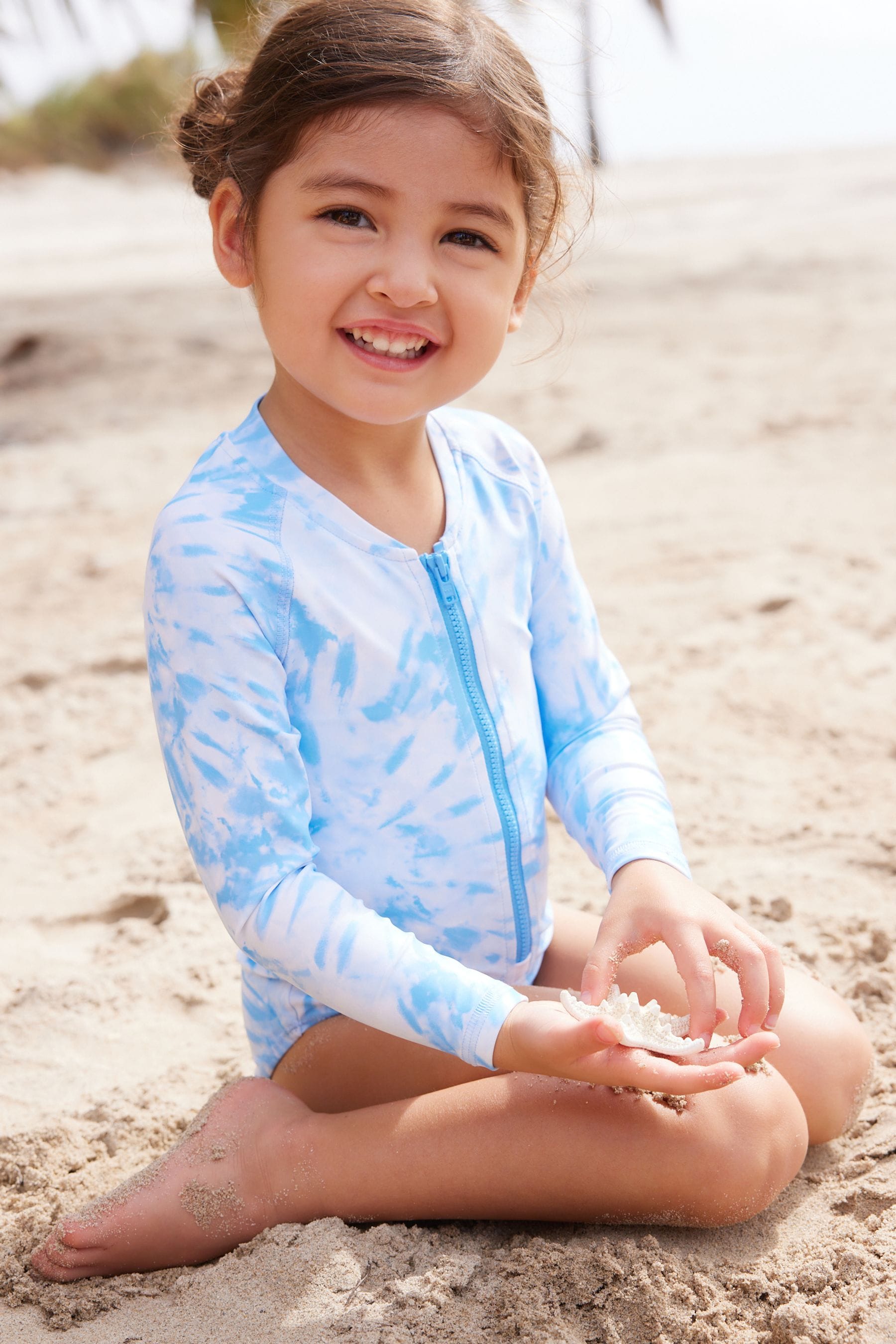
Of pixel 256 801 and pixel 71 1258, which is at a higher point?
pixel 256 801

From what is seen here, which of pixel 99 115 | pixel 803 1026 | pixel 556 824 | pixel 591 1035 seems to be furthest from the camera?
pixel 99 115

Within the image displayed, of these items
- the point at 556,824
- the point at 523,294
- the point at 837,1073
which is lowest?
the point at 556,824

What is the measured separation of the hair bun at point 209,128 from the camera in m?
1.61

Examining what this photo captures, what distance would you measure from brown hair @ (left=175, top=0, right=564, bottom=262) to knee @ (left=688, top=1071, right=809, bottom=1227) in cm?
113

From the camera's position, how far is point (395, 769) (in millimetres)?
1589

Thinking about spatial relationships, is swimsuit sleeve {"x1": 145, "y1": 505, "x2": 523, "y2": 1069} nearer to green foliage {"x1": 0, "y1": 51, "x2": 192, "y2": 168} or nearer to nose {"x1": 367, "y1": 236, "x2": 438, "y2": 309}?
nose {"x1": 367, "y1": 236, "x2": 438, "y2": 309}

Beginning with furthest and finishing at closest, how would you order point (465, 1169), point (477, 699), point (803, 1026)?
point (803, 1026) → point (477, 699) → point (465, 1169)

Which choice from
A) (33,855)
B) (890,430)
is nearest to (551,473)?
(890,430)

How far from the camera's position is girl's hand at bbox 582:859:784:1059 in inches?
57.7

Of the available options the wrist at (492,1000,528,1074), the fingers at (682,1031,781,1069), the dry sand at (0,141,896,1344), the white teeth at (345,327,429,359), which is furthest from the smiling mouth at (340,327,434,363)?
the fingers at (682,1031,781,1069)

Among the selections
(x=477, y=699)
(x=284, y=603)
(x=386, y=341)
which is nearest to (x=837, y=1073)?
(x=477, y=699)

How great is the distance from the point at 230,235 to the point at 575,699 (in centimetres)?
78

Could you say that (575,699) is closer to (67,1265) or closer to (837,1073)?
(837,1073)

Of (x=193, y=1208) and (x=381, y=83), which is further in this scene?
(x=193, y=1208)
